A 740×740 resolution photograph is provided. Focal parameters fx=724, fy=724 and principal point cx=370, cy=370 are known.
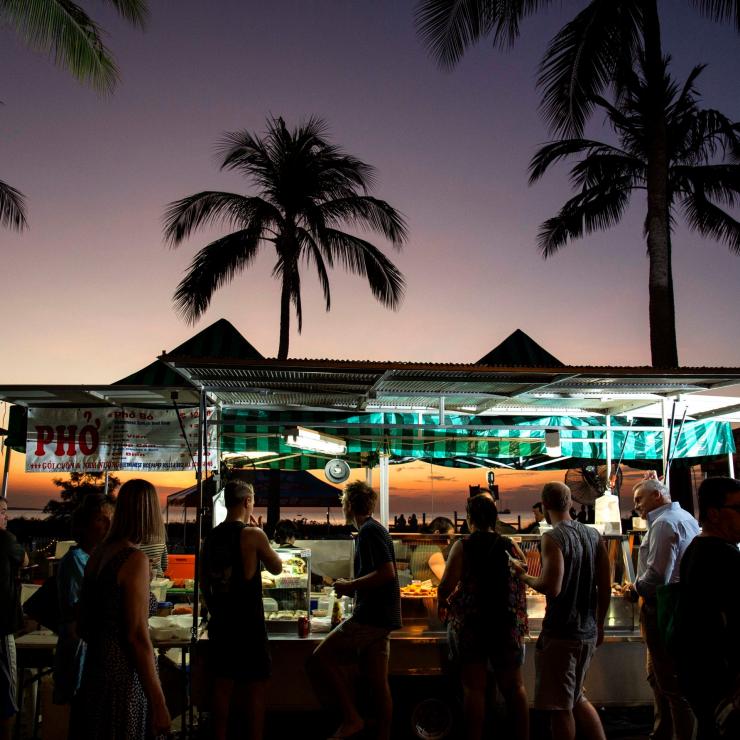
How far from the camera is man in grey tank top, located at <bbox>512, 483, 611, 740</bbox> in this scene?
16.5 feet

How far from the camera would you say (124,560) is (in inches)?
139

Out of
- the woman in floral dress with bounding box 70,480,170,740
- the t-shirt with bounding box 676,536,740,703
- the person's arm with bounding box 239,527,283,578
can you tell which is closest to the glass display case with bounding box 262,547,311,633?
the person's arm with bounding box 239,527,283,578

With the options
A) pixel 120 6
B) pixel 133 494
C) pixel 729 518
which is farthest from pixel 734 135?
pixel 133 494

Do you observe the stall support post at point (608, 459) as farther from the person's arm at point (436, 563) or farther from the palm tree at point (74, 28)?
the palm tree at point (74, 28)

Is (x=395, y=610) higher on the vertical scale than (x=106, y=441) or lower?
lower

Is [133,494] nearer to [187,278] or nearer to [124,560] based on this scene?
[124,560]

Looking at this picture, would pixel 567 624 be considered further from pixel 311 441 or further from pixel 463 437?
pixel 463 437

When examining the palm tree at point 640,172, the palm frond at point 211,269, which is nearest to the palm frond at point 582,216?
the palm tree at point 640,172

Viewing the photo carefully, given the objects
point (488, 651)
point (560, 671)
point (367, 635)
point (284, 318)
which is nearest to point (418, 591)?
point (367, 635)

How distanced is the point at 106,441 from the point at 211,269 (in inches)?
398

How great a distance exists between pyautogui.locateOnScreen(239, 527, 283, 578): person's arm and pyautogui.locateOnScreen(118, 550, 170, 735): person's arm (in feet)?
5.27

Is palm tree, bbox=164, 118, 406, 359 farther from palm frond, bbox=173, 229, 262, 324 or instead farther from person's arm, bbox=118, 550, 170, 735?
person's arm, bbox=118, 550, 170, 735

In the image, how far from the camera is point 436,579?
743 centimetres

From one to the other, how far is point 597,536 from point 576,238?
13199mm
